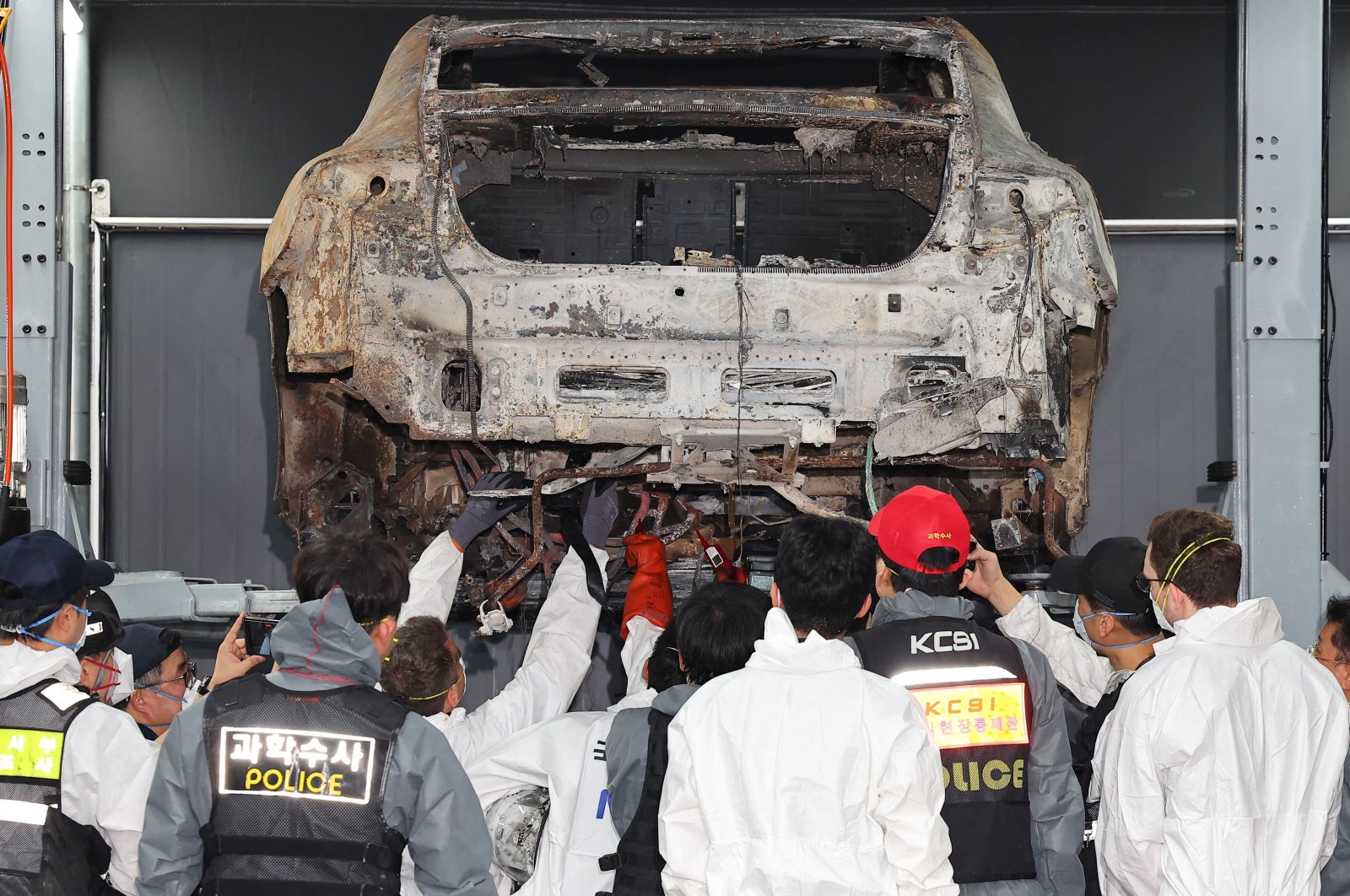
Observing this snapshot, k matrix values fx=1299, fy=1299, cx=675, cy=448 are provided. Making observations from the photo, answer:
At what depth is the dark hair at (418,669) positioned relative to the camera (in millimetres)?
3129

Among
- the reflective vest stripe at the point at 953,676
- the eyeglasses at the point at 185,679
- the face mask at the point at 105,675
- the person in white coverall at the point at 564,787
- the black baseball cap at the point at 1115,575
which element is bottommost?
the person in white coverall at the point at 564,787

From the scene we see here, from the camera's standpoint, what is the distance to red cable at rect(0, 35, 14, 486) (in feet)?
15.9

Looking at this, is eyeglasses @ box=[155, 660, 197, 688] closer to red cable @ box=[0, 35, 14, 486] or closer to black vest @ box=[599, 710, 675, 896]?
red cable @ box=[0, 35, 14, 486]

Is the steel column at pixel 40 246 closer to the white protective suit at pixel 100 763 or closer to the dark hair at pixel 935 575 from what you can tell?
the white protective suit at pixel 100 763

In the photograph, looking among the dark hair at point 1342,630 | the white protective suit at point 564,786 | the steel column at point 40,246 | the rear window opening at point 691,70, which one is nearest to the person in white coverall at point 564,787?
the white protective suit at point 564,786

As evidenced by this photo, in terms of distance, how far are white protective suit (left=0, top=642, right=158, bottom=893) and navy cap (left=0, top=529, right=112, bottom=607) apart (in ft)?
0.83

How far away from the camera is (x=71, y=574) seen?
2934mm

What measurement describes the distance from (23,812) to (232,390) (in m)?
4.81

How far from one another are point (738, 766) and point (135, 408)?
577 cm

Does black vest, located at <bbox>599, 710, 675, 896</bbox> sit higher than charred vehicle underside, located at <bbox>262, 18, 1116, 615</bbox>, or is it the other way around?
charred vehicle underside, located at <bbox>262, 18, 1116, 615</bbox>

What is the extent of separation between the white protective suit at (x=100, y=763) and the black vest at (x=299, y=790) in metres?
0.34

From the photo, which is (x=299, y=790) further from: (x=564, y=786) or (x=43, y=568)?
(x=43, y=568)

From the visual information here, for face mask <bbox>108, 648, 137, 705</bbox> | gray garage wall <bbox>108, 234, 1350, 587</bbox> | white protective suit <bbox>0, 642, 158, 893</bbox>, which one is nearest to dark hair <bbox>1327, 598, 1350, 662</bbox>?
white protective suit <bbox>0, 642, 158, 893</bbox>

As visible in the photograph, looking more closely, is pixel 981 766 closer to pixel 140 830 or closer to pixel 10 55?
pixel 140 830
